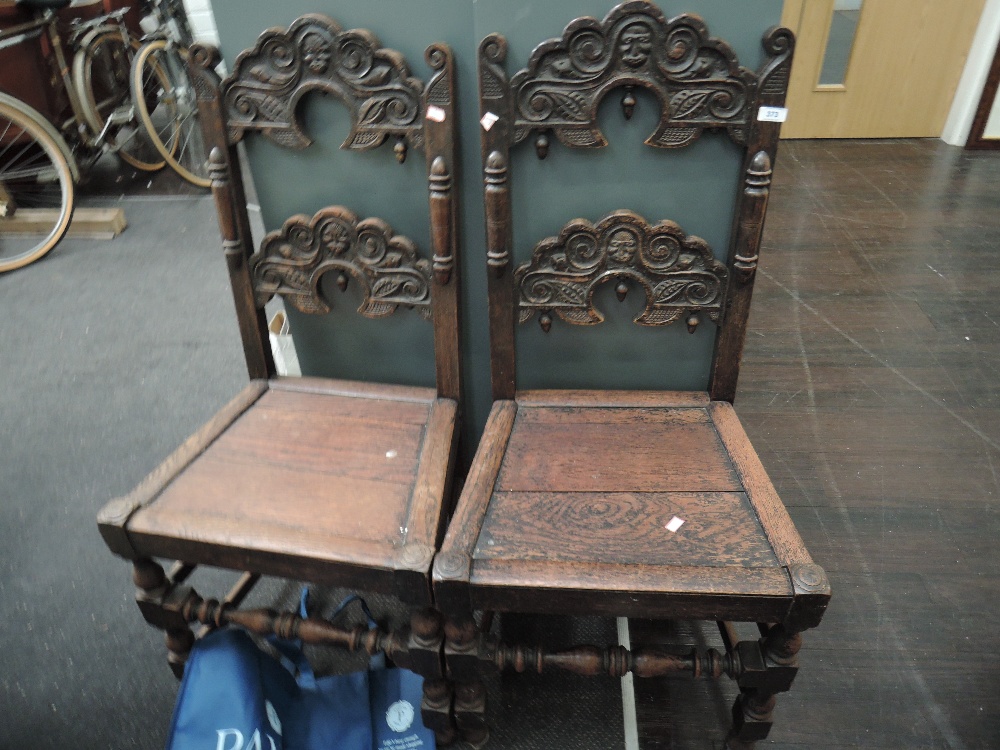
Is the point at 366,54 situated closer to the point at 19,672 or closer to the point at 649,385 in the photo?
the point at 649,385

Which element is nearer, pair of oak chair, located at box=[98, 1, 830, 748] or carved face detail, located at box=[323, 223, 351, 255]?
pair of oak chair, located at box=[98, 1, 830, 748]

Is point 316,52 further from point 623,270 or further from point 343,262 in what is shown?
point 623,270

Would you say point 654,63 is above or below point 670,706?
above

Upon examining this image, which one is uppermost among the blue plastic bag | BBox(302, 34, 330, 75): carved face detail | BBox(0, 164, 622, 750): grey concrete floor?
BBox(302, 34, 330, 75): carved face detail

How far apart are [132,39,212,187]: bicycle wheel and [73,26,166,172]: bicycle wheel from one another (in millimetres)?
126

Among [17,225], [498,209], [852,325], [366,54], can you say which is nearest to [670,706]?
[498,209]

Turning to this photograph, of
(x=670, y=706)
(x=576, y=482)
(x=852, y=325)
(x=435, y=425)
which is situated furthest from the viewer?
(x=852, y=325)

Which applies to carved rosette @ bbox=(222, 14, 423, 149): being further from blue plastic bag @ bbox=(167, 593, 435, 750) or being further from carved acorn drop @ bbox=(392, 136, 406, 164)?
blue plastic bag @ bbox=(167, 593, 435, 750)

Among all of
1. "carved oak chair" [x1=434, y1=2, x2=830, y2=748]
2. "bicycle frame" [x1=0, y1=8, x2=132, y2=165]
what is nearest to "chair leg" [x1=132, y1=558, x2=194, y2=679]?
"carved oak chair" [x1=434, y1=2, x2=830, y2=748]

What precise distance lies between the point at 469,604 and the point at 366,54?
0.82 metres

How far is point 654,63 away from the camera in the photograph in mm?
1034

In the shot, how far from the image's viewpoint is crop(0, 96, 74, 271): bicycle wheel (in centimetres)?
300

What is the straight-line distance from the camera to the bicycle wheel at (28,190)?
3.00m

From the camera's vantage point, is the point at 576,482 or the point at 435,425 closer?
the point at 576,482
